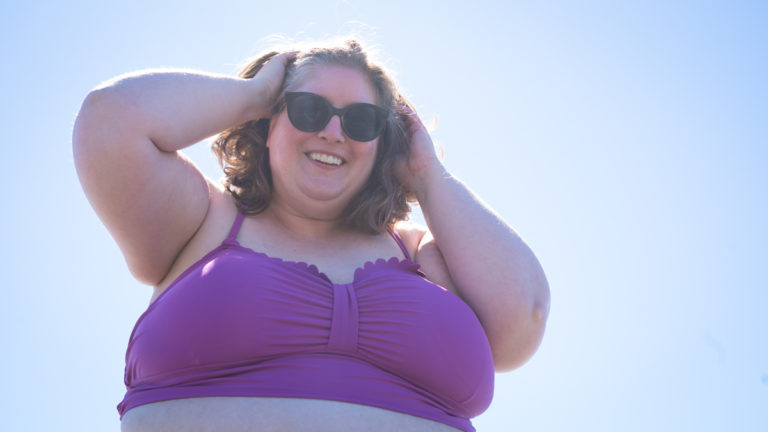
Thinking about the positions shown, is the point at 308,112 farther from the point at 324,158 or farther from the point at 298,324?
the point at 298,324

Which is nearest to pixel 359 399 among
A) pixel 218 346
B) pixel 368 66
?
pixel 218 346

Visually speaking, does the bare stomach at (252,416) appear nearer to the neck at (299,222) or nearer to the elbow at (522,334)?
the elbow at (522,334)

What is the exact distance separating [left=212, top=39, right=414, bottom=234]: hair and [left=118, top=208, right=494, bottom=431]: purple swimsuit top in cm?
42

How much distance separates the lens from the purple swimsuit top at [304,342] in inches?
75.0

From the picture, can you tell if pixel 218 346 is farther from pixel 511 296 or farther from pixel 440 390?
pixel 511 296

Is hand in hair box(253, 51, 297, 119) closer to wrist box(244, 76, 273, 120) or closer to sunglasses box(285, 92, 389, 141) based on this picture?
wrist box(244, 76, 273, 120)

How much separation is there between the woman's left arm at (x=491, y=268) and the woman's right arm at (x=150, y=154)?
86 cm

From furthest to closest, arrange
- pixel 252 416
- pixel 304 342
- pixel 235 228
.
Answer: pixel 235 228, pixel 304 342, pixel 252 416

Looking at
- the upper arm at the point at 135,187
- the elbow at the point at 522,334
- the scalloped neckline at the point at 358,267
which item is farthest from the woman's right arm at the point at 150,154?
the elbow at the point at 522,334

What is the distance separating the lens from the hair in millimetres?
2609

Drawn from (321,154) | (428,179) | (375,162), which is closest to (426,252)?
Result: (428,179)

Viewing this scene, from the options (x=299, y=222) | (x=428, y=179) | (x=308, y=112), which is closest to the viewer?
(x=308, y=112)

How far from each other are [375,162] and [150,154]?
991 millimetres

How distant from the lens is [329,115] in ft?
8.11
